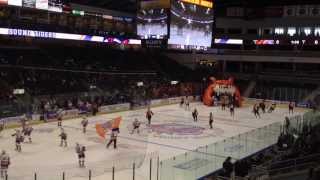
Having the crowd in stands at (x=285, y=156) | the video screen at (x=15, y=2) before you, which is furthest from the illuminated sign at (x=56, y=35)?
the crowd in stands at (x=285, y=156)

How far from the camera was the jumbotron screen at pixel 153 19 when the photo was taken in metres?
29.8

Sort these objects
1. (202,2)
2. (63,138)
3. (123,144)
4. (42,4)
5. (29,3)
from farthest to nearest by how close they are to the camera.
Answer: (202,2)
(42,4)
(29,3)
(123,144)
(63,138)

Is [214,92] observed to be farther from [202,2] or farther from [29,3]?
[29,3]

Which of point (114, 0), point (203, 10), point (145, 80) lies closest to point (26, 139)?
point (203, 10)

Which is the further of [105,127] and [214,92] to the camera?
[214,92]

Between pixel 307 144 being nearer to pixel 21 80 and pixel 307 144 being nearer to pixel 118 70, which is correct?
pixel 21 80

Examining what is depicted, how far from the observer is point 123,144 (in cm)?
2150

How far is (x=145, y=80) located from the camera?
137 ft

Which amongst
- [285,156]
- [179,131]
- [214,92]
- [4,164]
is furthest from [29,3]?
[285,156]

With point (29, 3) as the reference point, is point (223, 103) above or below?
below

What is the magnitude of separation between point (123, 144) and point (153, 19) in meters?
11.8

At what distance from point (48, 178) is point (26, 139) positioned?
29.0ft

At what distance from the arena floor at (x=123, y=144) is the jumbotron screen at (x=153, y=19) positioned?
5.75 metres

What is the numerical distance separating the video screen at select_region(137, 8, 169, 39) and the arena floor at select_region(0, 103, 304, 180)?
5686 millimetres
